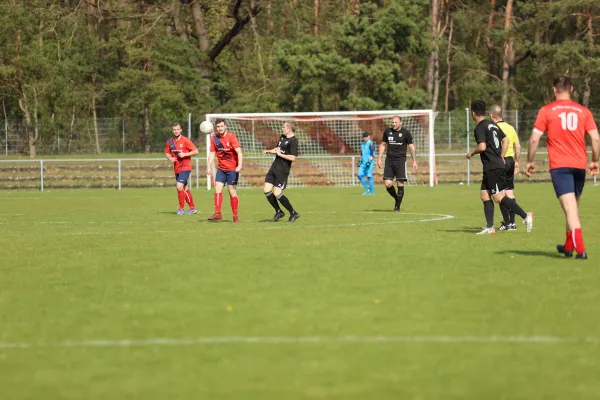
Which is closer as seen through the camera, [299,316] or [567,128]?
[299,316]

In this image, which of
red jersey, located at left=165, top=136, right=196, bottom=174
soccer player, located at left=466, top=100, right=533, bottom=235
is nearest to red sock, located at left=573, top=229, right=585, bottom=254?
soccer player, located at left=466, top=100, right=533, bottom=235

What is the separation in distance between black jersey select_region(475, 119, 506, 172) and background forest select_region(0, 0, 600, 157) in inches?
1115

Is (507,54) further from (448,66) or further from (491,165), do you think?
(491,165)

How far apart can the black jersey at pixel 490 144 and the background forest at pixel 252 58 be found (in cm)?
2831

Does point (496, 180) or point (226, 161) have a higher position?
point (226, 161)

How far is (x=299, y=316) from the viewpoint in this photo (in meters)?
7.76

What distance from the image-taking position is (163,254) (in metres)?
12.4

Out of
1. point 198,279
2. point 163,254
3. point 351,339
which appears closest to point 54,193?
point 163,254

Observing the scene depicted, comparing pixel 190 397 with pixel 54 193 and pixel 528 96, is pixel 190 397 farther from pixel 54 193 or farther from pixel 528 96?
pixel 528 96

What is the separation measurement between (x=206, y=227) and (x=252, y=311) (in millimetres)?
9451

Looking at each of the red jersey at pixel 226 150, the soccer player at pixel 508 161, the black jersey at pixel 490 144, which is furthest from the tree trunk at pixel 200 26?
the black jersey at pixel 490 144

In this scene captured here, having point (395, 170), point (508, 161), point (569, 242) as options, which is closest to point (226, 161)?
point (395, 170)

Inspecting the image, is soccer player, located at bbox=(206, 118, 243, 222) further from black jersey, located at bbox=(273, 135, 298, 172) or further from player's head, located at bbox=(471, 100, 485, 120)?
player's head, located at bbox=(471, 100, 485, 120)

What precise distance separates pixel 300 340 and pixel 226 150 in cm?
1239
